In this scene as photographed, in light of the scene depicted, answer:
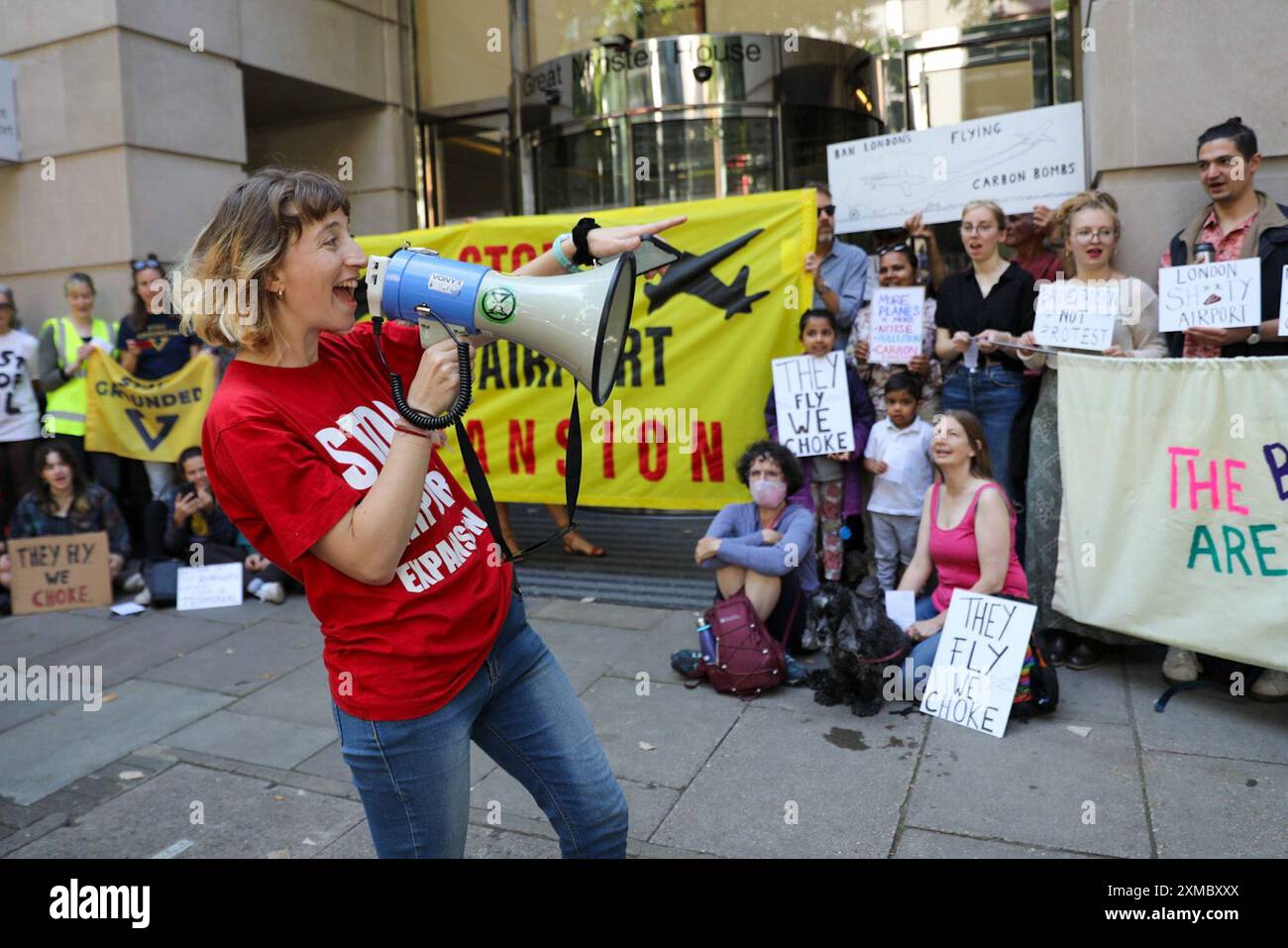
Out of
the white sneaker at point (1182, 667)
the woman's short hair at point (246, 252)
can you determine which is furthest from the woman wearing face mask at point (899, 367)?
the woman's short hair at point (246, 252)

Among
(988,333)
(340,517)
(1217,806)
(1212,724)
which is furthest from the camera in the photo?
(988,333)

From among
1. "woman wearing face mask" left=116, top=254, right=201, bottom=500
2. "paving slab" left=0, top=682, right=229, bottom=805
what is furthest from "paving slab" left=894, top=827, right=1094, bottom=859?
"woman wearing face mask" left=116, top=254, right=201, bottom=500

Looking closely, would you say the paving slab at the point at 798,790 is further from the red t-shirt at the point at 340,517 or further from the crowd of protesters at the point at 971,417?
the red t-shirt at the point at 340,517

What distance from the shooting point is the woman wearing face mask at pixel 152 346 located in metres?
7.09

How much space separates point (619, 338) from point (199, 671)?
410cm

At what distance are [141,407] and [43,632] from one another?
5.69ft

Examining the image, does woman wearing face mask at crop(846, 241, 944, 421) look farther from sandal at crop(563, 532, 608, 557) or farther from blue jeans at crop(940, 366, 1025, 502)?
sandal at crop(563, 532, 608, 557)

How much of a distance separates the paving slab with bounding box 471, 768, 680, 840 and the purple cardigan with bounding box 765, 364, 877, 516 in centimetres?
204

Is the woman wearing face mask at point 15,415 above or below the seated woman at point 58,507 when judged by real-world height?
above

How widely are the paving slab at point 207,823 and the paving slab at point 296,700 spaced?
23.7 inches

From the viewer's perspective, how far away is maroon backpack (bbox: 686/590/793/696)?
14.5ft

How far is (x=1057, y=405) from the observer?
4.64 metres

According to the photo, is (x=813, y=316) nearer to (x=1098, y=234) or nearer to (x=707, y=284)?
(x=707, y=284)

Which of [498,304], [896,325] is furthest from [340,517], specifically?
[896,325]
